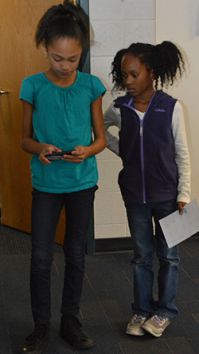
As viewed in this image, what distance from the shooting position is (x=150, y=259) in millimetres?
2279

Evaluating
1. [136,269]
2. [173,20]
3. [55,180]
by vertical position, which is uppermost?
[173,20]

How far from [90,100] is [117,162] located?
1.26 m

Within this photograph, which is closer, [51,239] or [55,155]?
[55,155]

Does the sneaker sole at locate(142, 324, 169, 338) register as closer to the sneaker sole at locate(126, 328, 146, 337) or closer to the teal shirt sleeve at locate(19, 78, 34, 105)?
the sneaker sole at locate(126, 328, 146, 337)

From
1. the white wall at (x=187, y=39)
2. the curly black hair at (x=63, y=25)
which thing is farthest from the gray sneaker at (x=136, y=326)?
the white wall at (x=187, y=39)

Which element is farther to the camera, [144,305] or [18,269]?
[18,269]

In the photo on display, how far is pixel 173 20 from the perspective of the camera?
320 centimetres

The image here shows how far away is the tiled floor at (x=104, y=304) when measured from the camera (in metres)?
2.23

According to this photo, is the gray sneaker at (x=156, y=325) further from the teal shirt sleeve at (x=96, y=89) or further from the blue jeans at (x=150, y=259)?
the teal shirt sleeve at (x=96, y=89)

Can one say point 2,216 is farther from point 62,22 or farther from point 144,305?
point 62,22

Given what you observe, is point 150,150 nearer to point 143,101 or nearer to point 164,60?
point 143,101

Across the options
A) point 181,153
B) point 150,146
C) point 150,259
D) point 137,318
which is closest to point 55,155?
point 150,146

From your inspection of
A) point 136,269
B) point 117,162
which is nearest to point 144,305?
point 136,269

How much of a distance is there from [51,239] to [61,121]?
0.44m
